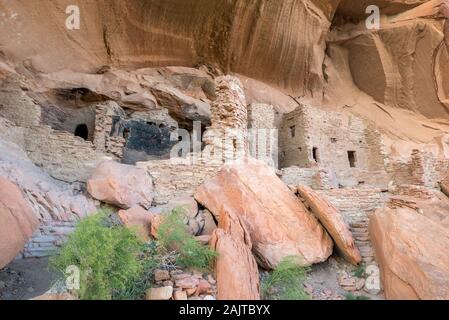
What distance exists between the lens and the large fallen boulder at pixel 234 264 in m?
3.02

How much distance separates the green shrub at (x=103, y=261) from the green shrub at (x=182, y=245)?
400 mm

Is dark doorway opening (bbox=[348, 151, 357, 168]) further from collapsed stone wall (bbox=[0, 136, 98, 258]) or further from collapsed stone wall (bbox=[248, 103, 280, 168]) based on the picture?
collapsed stone wall (bbox=[0, 136, 98, 258])

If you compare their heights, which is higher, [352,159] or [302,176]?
[352,159]

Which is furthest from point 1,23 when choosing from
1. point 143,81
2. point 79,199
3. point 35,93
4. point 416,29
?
point 416,29

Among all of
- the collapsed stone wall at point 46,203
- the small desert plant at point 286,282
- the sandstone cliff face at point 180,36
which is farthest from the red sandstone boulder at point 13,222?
the sandstone cliff face at point 180,36

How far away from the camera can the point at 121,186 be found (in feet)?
16.4

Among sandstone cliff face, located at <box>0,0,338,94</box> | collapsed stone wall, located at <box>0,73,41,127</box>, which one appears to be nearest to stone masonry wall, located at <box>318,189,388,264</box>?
collapsed stone wall, located at <box>0,73,41,127</box>

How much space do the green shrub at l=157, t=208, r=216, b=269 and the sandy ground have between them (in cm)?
161

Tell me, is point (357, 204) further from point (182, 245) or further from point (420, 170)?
point (420, 170)

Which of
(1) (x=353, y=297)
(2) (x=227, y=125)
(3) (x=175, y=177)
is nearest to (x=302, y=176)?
(2) (x=227, y=125)

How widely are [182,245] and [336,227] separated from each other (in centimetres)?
235

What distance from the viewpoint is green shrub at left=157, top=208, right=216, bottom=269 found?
3375 millimetres
